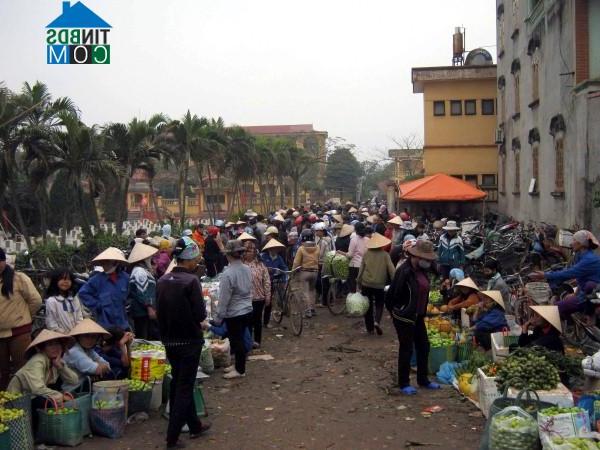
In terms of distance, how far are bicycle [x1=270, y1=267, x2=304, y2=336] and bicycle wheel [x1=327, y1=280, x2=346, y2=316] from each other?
1.12 metres

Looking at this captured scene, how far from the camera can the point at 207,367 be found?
9016mm

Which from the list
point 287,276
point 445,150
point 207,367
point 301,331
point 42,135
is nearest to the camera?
point 207,367

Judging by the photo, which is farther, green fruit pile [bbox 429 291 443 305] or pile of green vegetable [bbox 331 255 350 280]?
pile of green vegetable [bbox 331 255 350 280]

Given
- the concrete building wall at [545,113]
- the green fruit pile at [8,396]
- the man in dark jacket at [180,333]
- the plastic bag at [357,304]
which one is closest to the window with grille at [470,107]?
the concrete building wall at [545,113]

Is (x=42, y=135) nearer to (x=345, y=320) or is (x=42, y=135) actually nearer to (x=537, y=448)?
(x=345, y=320)

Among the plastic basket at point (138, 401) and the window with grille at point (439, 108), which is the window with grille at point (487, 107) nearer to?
the window with grille at point (439, 108)

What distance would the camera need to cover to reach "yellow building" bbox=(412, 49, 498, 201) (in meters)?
32.8

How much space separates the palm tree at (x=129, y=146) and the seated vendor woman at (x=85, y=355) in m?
16.8

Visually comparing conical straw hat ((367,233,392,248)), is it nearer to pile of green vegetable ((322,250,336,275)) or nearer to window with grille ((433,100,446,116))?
pile of green vegetable ((322,250,336,275))

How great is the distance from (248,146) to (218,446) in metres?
34.2

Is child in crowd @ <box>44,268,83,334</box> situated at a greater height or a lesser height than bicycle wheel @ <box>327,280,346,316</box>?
greater

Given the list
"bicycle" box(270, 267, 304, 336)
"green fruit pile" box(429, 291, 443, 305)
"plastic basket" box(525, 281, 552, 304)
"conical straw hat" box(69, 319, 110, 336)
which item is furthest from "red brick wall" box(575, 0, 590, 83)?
"conical straw hat" box(69, 319, 110, 336)

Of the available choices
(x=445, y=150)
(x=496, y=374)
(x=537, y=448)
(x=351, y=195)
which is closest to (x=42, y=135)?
(x=496, y=374)

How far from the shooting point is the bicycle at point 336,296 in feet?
44.3
